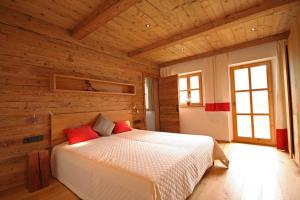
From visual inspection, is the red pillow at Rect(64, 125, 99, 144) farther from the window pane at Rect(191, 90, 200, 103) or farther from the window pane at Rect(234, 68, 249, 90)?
the window pane at Rect(234, 68, 249, 90)

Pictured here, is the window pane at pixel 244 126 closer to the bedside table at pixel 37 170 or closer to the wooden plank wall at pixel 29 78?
the wooden plank wall at pixel 29 78

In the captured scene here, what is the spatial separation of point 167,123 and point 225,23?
10.9 feet

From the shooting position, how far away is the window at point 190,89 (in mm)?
4734

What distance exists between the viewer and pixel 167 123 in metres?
5.01

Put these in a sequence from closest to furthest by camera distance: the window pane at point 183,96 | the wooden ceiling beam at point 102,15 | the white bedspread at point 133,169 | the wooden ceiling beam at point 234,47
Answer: the white bedspread at point 133,169
the wooden ceiling beam at point 102,15
the wooden ceiling beam at point 234,47
the window pane at point 183,96

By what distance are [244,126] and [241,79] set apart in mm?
1338

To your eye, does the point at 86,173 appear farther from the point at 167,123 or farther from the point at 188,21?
the point at 167,123

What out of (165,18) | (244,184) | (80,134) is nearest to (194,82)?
(165,18)

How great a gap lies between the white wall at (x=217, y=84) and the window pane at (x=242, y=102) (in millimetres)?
341

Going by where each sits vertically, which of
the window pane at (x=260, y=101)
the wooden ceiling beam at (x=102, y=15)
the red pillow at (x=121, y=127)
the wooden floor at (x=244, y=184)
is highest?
the wooden ceiling beam at (x=102, y=15)

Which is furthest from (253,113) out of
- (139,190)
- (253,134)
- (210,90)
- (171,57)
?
(139,190)

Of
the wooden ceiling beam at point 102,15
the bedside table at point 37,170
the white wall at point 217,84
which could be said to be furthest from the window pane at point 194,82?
the bedside table at point 37,170

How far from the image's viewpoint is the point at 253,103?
4.01m

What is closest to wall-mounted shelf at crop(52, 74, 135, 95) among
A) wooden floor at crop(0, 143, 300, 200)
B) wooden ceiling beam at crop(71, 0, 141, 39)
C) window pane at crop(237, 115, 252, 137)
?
wooden ceiling beam at crop(71, 0, 141, 39)
